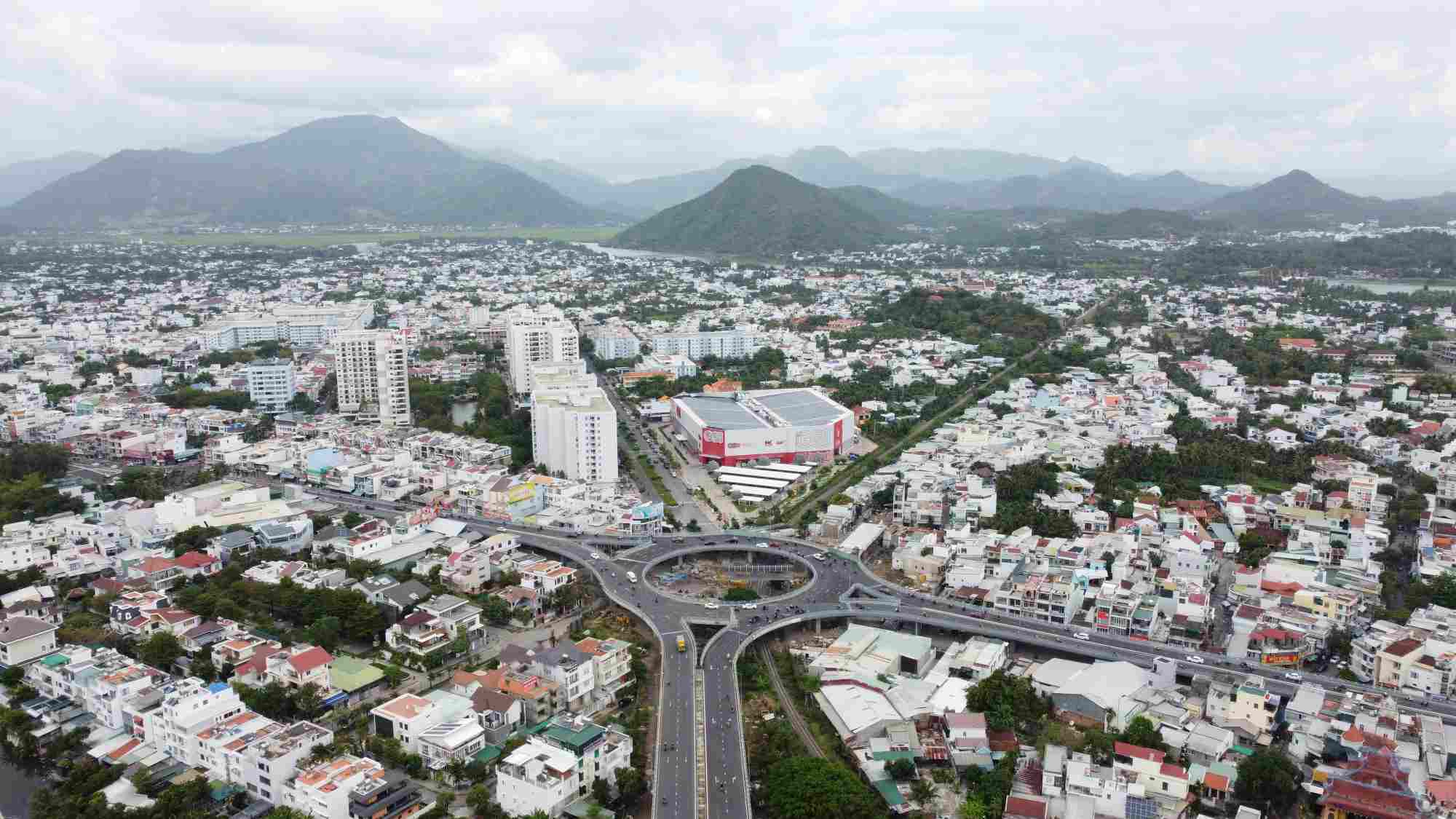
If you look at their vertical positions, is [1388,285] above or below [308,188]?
below

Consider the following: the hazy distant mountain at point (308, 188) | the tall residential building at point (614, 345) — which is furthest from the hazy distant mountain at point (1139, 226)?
the hazy distant mountain at point (308, 188)

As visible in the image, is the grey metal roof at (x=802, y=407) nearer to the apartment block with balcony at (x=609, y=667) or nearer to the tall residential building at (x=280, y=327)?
the apartment block with balcony at (x=609, y=667)

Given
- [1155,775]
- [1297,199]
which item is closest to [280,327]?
[1155,775]

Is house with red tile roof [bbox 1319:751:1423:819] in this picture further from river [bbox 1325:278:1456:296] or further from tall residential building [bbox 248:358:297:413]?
river [bbox 1325:278:1456:296]

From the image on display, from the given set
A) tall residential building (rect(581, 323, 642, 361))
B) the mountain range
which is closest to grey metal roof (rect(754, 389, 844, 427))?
tall residential building (rect(581, 323, 642, 361))

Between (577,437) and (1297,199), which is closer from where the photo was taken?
(577,437)

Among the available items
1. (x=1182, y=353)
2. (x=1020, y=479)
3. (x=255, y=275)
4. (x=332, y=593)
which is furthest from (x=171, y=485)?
(x=255, y=275)

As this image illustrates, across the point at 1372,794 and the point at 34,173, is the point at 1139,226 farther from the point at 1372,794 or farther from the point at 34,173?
the point at 34,173

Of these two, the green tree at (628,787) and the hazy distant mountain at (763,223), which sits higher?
the hazy distant mountain at (763,223)
